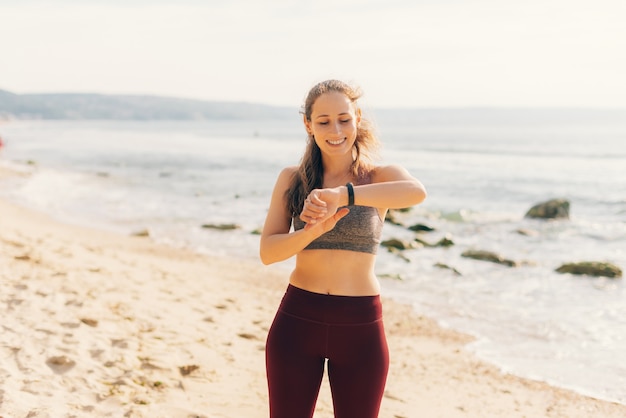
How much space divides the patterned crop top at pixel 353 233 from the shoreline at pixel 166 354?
8.77 ft

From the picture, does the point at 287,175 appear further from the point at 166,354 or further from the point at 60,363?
the point at 166,354

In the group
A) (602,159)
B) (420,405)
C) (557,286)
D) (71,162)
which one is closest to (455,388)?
(420,405)

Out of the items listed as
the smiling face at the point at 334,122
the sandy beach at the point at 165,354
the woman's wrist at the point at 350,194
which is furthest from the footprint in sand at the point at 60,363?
the woman's wrist at the point at 350,194

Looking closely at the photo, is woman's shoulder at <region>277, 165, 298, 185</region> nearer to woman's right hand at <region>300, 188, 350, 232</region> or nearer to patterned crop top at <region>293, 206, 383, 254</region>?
patterned crop top at <region>293, 206, 383, 254</region>

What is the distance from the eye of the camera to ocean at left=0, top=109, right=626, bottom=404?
879cm

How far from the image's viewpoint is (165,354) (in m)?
6.22

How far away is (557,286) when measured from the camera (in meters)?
12.1

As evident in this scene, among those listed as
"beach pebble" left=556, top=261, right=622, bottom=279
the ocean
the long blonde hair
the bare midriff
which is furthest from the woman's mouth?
"beach pebble" left=556, top=261, right=622, bottom=279

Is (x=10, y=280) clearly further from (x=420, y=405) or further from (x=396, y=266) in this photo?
(x=396, y=266)

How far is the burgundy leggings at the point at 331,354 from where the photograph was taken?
291 centimetres

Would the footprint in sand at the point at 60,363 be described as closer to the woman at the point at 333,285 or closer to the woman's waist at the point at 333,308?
→ the woman at the point at 333,285

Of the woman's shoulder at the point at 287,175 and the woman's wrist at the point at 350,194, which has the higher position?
the woman's shoulder at the point at 287,175

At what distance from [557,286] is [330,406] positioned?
25.6 ft

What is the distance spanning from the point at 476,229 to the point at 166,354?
14.5 meters
